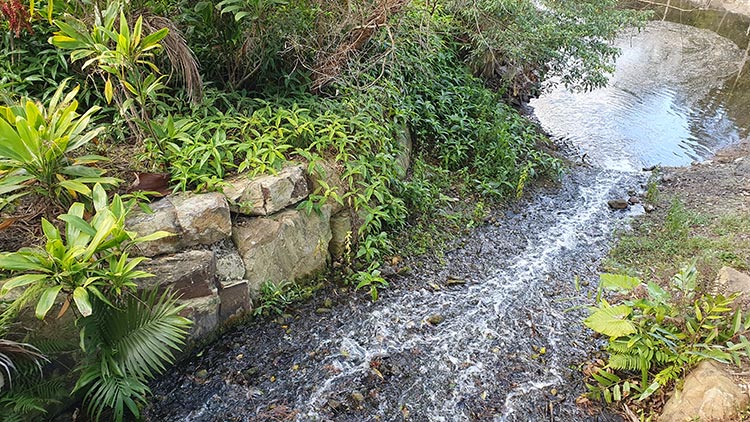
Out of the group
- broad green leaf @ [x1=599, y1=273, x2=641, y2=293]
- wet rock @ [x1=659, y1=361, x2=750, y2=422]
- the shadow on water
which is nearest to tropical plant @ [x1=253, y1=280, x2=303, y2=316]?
broad green leaf @ [x1=599, y1=273, x2=641, y2=293]

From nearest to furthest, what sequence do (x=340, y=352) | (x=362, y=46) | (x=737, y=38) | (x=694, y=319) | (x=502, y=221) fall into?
(x=694, y=319)
(x=340, y=352)
(x=362, y=46)
(x=502, y=221)
(x=737, y=38)

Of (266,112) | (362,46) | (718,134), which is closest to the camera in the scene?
(266,112)

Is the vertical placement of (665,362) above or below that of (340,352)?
above

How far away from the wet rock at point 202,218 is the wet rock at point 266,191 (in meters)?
0.15

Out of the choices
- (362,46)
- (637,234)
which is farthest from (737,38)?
(362,46)

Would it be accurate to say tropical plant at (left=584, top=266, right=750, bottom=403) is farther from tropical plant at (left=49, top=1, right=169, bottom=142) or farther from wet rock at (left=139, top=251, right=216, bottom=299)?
tropical plant at (left=49, top=1, right=169, bottom=142)

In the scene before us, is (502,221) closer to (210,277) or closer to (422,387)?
(422,387)

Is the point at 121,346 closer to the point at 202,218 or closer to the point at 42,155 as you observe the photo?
the point at 202,218

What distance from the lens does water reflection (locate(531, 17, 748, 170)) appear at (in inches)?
349

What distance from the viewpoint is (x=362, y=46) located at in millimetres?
5527

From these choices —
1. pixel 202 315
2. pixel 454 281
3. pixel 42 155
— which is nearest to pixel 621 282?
pixel 454 281

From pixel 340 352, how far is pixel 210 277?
129 cm

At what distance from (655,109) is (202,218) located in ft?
36.2

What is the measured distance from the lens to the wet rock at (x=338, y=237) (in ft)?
15.1
